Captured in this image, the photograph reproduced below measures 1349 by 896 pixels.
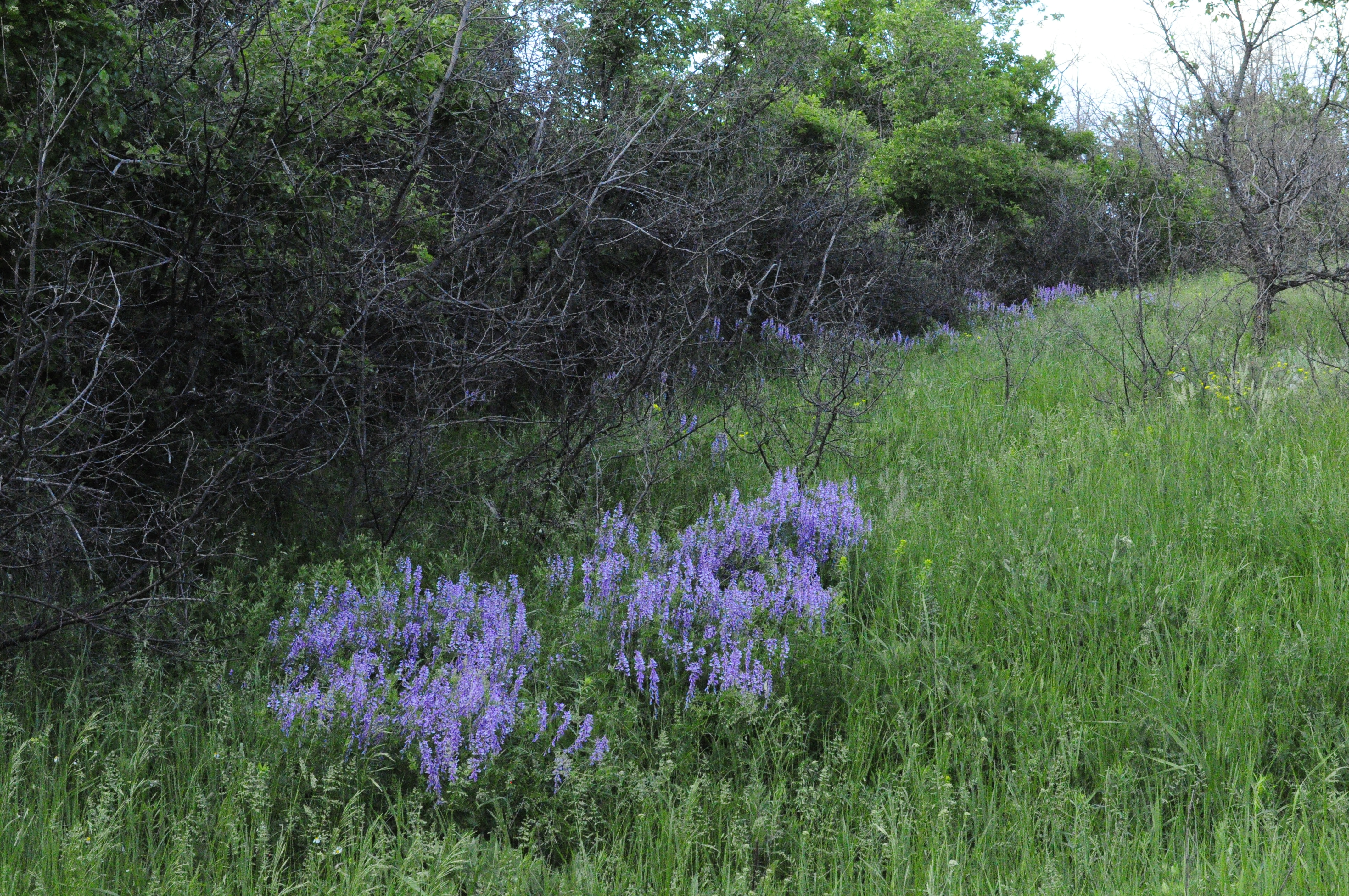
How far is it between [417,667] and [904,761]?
1.79 metres

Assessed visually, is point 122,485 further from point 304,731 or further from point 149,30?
point 149,30

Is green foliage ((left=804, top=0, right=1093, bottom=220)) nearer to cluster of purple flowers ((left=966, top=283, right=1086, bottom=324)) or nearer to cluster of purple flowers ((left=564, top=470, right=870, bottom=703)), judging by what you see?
cluster of purple flowers ((left=966, top=283, right=1086, bottom=324))

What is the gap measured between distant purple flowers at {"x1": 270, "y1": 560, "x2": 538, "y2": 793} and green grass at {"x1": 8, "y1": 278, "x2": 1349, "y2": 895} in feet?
0.40

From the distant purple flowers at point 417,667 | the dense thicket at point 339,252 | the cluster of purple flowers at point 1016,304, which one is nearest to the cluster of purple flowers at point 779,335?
the dense thicket at point 339,252

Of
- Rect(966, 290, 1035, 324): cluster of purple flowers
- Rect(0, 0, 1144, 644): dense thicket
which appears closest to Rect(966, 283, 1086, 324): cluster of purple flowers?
Rect(966, 290, 1035, 324): cluster of purple flowers

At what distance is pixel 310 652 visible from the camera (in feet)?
11.8

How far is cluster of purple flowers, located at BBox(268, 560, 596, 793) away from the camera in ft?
9.46

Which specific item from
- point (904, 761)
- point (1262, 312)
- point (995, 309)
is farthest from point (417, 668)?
point (995, 309)

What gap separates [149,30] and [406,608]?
10.7ft

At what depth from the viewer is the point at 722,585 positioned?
4273mm

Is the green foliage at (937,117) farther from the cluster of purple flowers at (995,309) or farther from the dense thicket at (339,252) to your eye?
the dense thicket at (339,252)

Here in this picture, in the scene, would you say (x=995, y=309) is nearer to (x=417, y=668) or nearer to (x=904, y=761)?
(x=904, y=761)

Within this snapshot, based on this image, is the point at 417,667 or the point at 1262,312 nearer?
the point at 417,667

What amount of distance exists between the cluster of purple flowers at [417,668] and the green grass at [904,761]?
12cm
